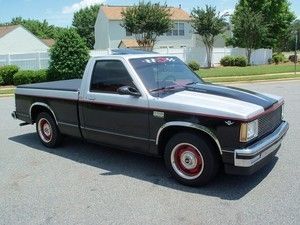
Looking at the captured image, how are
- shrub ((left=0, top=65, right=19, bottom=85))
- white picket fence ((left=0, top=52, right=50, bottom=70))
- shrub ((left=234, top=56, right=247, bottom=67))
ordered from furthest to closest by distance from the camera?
1. shrub ((left=234, top=56, right=247, bottom=67))
2. white picket fence ((left=0, top=52, right=50, bottom=70))
3. shrub ((left=0, top=65, right=19, bottom=85))

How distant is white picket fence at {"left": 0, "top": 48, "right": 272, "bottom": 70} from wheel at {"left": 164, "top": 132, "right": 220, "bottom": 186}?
18778 mm

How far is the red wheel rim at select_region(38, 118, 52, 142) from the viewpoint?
301 inches

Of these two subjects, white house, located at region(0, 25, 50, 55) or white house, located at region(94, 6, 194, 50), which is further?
white house, located at region(94, 6, 194, 50)

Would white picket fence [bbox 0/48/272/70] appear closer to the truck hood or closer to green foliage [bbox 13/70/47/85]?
green foliage [bbox 13/70/47/85]

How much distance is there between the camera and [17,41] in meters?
47.8

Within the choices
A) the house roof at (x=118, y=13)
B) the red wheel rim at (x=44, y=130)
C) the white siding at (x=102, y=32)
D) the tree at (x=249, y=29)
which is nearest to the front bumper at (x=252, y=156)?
the red wheel rim at (x=44, y=130)

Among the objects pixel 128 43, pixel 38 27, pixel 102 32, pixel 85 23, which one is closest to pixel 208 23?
pixel 128 43

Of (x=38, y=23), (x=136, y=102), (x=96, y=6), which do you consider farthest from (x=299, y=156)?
(x=38, y=23)

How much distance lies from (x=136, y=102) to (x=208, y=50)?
3384 centimetres

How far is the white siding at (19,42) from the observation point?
152 feet

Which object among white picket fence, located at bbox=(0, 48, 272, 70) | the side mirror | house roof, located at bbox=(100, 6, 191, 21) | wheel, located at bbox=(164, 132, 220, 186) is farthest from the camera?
house roof, located at bbox=(100, 6, 191, 21)

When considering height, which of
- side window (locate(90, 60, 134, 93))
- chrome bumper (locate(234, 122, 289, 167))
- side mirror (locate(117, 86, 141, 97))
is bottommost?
chrome bumper (locate(234, 122, 289, 167))

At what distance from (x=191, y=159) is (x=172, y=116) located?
616 millimetres

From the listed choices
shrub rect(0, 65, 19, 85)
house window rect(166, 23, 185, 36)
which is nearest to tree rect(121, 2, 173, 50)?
house window rect(166, 23, 185, 36)
